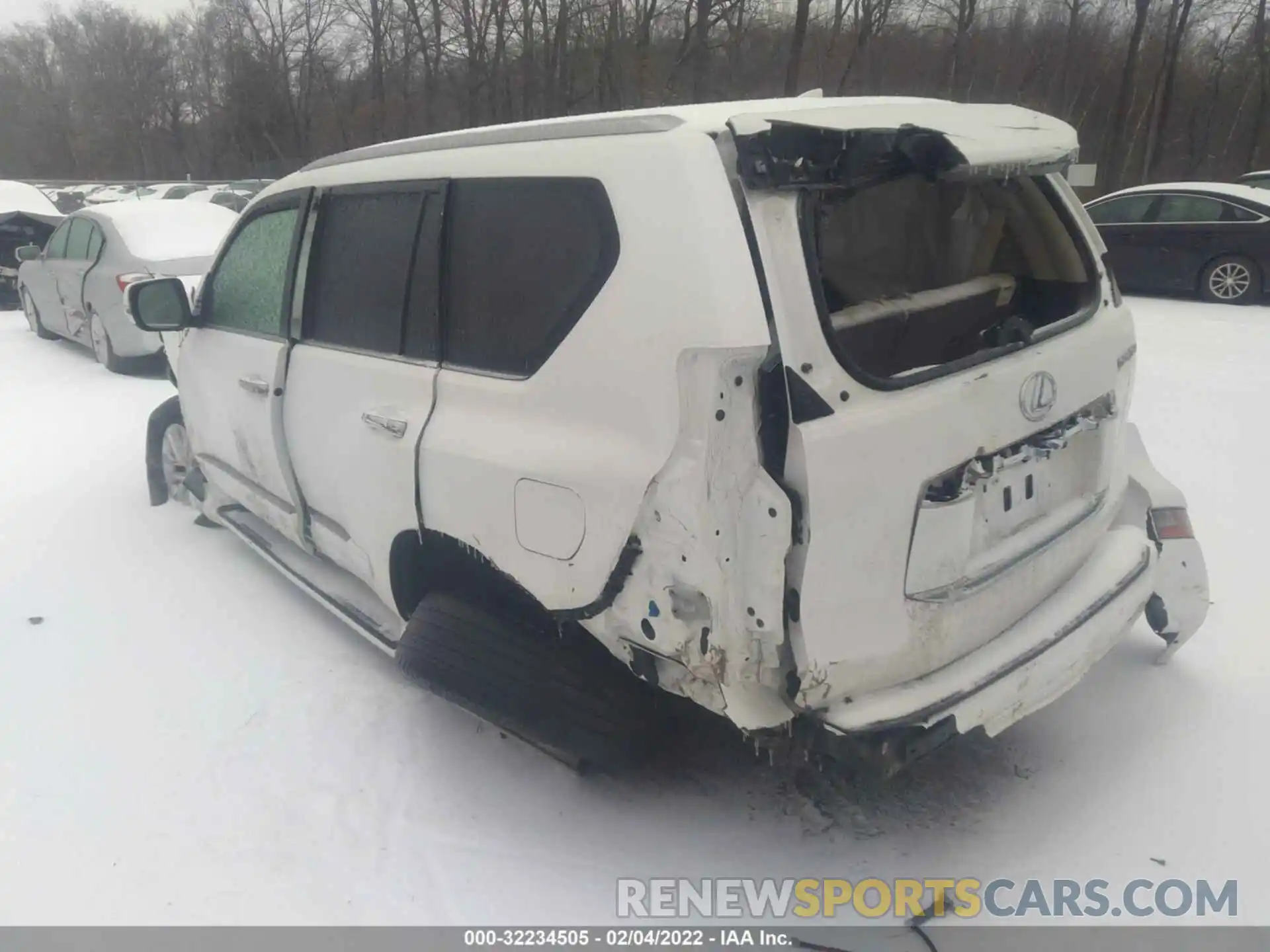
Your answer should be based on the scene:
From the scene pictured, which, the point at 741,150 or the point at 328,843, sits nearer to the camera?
the point at 741,150

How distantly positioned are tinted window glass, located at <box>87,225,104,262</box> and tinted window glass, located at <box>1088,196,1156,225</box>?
1107 centimetres

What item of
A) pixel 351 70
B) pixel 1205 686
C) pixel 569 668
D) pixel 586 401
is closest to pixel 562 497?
pixel 586 401

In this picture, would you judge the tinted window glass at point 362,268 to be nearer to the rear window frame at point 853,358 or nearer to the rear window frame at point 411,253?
the rear window frame at point 411,253

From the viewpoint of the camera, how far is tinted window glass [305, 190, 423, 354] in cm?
300

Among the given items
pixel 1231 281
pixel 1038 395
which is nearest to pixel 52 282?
pixel 1038 395

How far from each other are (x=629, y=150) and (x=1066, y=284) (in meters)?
1.57

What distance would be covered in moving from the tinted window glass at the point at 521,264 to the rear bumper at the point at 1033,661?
3.89 ft

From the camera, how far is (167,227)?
8898mm

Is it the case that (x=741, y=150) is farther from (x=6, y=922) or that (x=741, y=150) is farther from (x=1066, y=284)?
(x=6, y=922)

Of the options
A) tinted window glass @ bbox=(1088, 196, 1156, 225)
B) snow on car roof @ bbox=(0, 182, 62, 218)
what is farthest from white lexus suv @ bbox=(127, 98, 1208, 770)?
snow on car roof @ bbox=(0, 182, 62, 218)

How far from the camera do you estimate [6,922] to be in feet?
7.93

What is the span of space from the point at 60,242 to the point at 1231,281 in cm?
1279

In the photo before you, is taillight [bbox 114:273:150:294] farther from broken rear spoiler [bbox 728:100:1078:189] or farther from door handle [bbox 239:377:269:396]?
broken rear spoiler [bbox 728:100:1078:189]

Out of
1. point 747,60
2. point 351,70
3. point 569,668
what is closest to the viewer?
point 569,668
